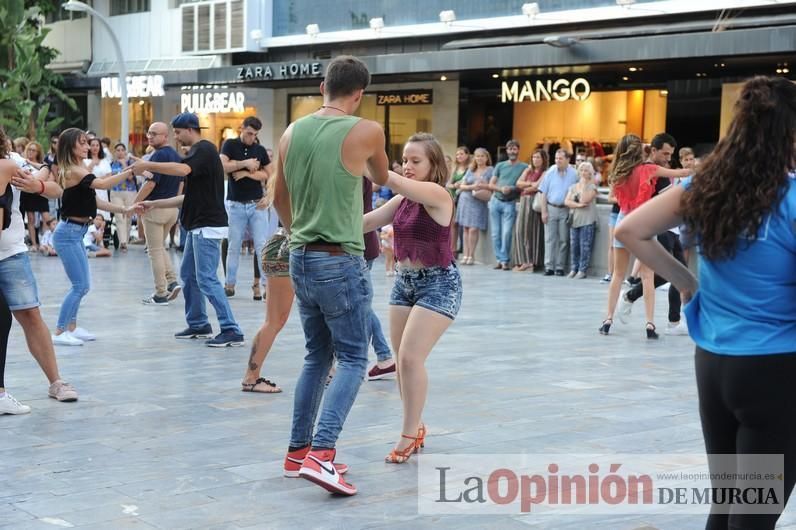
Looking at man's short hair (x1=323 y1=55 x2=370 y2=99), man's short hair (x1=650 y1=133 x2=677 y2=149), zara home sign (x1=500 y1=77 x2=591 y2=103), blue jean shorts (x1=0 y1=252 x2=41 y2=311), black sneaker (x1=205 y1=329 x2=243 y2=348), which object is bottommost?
black sneaker (x1=205 y1=329 x2=243 y2=348)

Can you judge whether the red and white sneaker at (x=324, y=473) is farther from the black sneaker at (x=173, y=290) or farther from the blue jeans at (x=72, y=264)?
the black sneaker at (x=173, y=290)

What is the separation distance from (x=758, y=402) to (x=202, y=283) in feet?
22.8

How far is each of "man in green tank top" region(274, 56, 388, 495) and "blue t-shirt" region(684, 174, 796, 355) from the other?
2143 millimetres

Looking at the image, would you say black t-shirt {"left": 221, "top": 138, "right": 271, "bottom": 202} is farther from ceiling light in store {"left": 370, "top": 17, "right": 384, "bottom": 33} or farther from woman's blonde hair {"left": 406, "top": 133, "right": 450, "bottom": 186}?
ceiling light in store {"left": 370, "top": 17, "right": 384, "bottom": 33}

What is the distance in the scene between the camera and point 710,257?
11.6ft

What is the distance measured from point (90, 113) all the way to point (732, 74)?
74.6 ft

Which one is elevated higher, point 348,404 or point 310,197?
point 310,197

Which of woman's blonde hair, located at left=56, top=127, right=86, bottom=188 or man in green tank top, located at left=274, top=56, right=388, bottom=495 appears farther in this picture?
woman's blonde hair, located at left=56, top=127, right=86, bottom=188

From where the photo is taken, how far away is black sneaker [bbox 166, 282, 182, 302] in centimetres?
1272

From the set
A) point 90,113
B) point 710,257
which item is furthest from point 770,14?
point 90,113

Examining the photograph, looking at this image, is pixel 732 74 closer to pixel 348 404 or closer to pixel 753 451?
pixel 348 404

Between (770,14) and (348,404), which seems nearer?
(348,404)

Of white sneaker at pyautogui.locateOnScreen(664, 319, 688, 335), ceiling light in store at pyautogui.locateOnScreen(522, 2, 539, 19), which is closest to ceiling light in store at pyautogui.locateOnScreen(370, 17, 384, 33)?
ceiling light in store at pyautogui.locateOnScreen(522, 2, 539, 19)

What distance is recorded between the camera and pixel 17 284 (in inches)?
282
